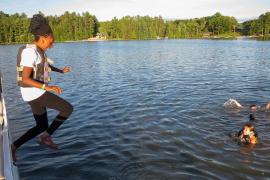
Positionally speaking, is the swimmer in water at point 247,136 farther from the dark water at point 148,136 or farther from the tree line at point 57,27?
the tree line at point 57,27

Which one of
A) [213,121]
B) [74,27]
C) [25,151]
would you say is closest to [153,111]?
[213,121]

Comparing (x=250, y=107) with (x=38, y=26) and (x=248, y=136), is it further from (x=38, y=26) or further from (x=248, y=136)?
(x=38, y=26)

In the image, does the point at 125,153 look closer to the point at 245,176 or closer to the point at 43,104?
the point at 245,176

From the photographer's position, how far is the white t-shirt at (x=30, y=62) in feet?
23.0

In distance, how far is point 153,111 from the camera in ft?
66.2

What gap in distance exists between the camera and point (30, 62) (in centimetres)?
700

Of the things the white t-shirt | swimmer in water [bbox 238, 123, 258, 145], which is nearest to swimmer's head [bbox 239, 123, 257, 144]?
swimmer in water [bbox 238, 123, 258, 145]

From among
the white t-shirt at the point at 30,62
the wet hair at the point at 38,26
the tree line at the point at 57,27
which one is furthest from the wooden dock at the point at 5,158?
the tree line at the point at 57,27

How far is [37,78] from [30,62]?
0.46 meters

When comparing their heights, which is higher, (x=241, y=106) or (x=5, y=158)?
(x=5, y=158)

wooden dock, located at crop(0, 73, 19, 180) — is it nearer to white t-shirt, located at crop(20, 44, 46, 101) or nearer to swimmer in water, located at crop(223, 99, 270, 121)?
white t-shirt, located at crop(20, 44, 46, 101)

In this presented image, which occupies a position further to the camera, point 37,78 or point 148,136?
point 148,136

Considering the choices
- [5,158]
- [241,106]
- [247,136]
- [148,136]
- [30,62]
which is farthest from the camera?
[241,106]

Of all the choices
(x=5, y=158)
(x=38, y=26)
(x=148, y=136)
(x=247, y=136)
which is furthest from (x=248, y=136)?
(x=5, y=158)
